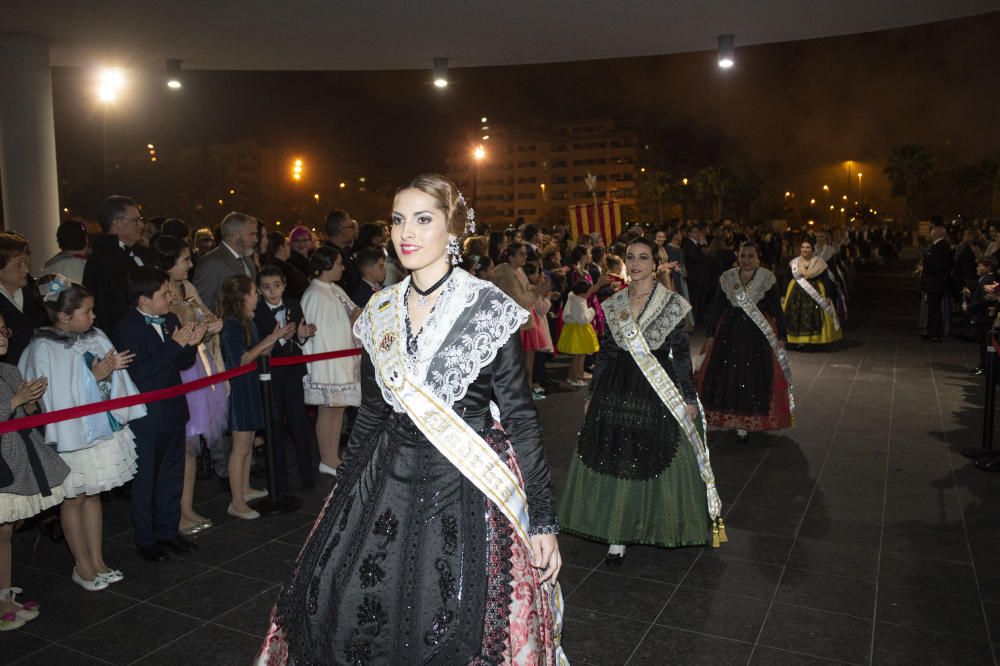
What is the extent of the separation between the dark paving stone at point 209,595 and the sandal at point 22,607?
0.57 meters

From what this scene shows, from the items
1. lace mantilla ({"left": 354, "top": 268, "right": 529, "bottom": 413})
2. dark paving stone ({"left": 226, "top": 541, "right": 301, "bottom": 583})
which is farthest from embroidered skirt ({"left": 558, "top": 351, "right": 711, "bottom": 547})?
lace mantilla ({"left": 354, "top": 268, "right": 529, "bottom": 413})

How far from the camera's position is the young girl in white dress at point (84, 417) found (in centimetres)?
434

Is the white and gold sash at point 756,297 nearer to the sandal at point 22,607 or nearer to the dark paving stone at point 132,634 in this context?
the dark paving stone at point 132,634

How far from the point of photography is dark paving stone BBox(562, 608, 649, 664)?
148 inches

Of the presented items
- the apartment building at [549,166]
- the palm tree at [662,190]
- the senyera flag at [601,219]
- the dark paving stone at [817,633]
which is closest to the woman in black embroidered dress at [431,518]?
the dark paving stone at [817,633]

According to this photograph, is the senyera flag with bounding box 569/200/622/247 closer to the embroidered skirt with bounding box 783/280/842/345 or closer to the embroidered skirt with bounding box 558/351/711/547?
the embroidered skirt with bounding box 783/280/842/345

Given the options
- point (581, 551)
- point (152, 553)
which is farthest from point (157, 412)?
point (581, 551)

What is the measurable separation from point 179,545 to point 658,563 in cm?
305

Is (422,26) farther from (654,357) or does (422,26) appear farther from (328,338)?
(654,357)

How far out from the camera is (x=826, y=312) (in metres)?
13.4

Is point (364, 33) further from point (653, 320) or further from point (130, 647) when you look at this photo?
point (130, 647)

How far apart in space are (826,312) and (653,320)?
959 centimetres

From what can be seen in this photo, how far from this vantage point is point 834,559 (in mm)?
4855

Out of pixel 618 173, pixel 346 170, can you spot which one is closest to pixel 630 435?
pixel 618 173
